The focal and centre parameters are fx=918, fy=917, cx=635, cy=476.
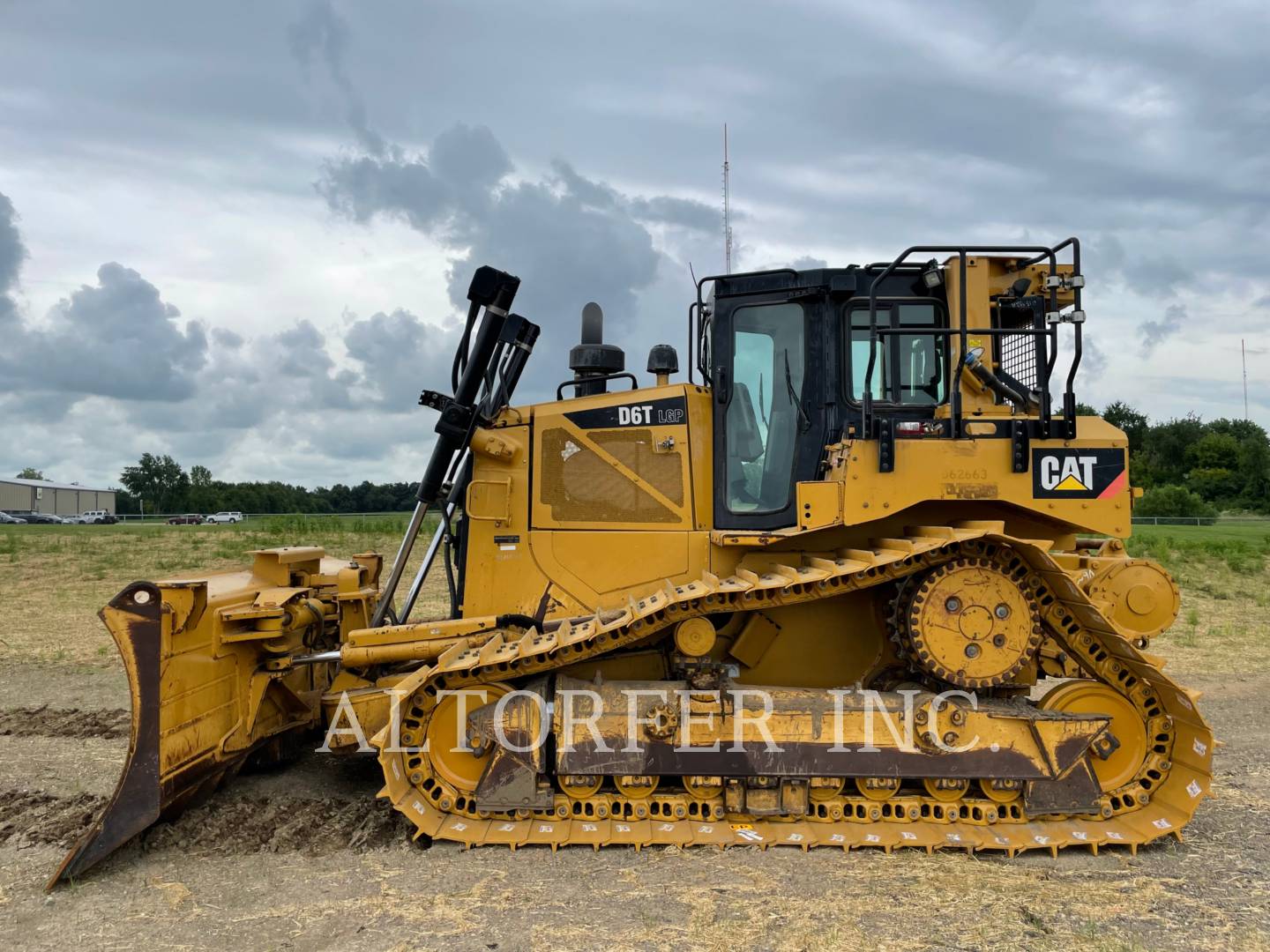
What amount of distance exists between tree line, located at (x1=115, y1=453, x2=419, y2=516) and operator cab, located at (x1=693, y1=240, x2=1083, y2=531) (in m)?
39.1

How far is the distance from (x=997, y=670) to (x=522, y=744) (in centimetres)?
300

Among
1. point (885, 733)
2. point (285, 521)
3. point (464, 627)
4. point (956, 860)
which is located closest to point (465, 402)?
point (464, 627)

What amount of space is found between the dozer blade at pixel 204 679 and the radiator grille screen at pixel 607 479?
6.20 feet

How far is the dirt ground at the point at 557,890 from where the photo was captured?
4.44 metres

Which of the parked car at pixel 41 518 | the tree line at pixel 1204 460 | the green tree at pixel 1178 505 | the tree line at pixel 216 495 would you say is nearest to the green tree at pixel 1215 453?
the tree line at pixel 1204 460

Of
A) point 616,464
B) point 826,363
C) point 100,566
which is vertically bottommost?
point 100,566

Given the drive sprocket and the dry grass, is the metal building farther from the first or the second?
the drive sprocket

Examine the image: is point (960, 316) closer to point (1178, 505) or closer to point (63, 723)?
point (63, 723)

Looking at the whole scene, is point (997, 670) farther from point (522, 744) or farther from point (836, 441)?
point (522, 744)

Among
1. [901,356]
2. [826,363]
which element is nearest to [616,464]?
[826,363]

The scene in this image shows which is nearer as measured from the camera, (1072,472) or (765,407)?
(1072,472)

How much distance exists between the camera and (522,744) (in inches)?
225

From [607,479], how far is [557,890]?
3.05 metres

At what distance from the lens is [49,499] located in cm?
8812
